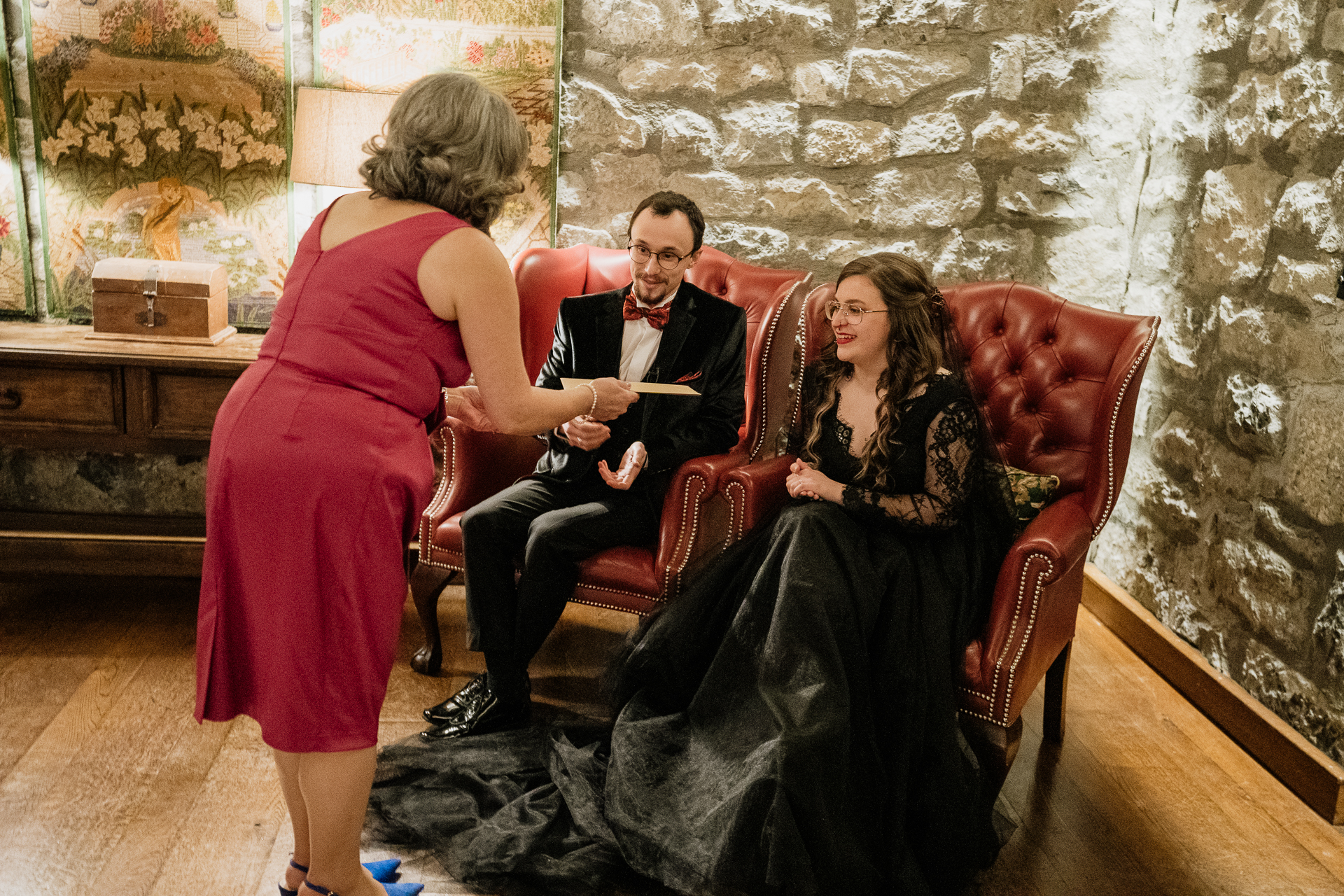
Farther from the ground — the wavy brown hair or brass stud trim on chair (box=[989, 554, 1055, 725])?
the wavy brown hair

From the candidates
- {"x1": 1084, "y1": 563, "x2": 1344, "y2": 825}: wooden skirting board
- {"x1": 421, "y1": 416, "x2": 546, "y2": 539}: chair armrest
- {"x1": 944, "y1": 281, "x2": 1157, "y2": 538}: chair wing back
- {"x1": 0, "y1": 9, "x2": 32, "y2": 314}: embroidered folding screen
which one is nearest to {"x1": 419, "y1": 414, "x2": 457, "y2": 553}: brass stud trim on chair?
{"x1": 421, "y1": 416, "x2": 546, "y2": 539}: chair armrest

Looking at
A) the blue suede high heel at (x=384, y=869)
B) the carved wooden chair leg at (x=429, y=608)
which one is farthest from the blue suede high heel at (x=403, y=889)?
the carved wooden chair leg at (x=429, y=608)

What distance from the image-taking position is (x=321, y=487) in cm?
148

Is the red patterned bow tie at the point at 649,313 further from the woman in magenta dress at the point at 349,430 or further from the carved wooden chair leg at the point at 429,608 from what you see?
the woman in magenta dress at the point at 349,430

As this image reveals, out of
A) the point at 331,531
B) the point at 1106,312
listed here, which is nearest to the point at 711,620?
the point at 331,531

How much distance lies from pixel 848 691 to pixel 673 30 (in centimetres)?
235

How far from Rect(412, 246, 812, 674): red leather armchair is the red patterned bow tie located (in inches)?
12.4

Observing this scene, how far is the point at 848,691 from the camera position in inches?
78.6

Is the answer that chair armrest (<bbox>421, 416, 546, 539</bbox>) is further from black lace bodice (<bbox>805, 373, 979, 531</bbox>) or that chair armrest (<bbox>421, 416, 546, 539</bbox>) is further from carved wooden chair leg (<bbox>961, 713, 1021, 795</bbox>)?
carved wooden chair leg (<bbox>961, 713, 1021, 795</bbox>)

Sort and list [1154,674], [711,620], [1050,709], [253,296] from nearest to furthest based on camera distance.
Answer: [711,620] < [1050,709] < [1154,674] < [253,296]

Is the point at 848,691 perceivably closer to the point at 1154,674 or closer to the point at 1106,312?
the point at 1106,312

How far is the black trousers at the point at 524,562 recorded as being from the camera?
2.53 m

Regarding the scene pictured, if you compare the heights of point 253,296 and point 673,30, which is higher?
point 673,30

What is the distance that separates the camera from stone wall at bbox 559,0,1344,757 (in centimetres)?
303
